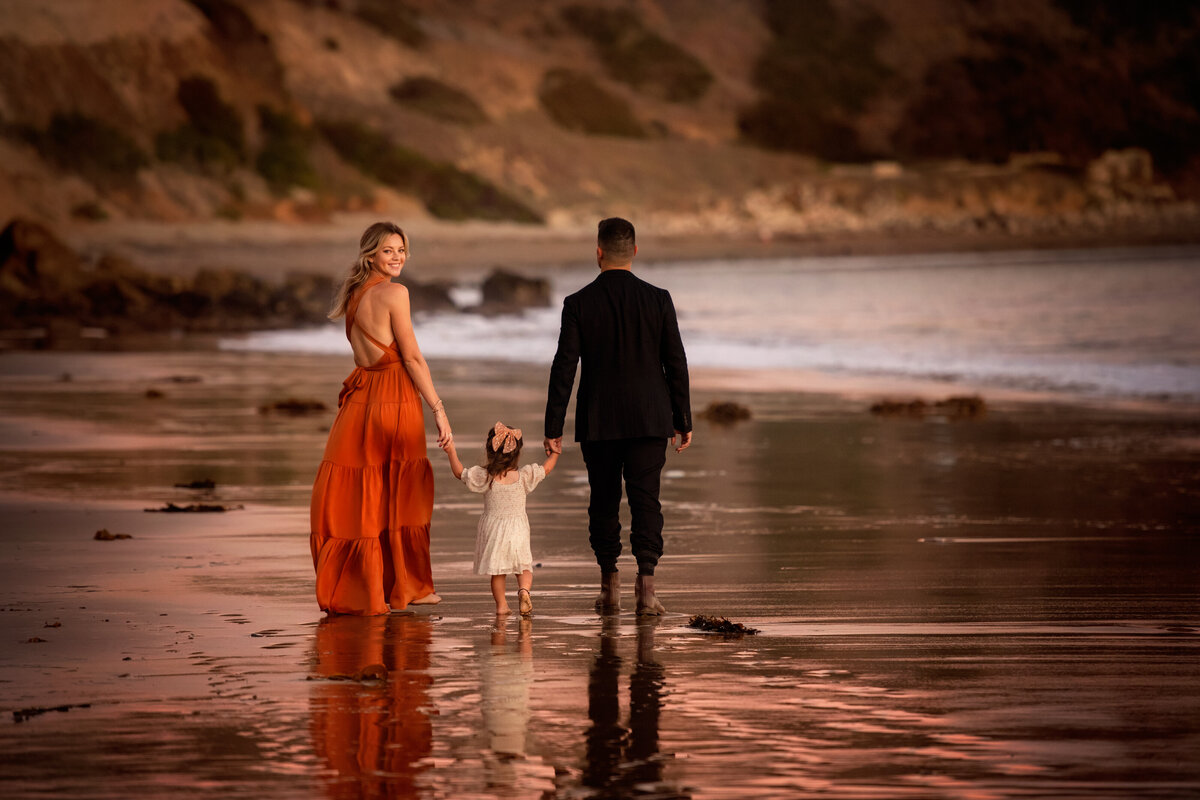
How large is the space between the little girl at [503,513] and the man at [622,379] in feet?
0.59

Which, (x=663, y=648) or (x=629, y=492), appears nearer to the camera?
(x=663, y=648)

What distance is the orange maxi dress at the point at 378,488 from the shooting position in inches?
291

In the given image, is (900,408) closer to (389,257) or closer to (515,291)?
(389,257)

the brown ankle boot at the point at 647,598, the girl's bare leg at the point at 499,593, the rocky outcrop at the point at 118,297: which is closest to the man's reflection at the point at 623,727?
the brown ankle boot at the point at 647,598

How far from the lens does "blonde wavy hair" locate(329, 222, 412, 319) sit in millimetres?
7449

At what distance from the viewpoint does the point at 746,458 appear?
1309 cm

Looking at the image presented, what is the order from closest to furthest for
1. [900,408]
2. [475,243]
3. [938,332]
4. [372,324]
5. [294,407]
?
[372,324]
[294,407]
[900,408]
[938,332]
[475,243]

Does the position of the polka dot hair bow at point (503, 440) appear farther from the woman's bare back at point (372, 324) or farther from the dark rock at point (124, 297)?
the dark rock at point (124, 297)

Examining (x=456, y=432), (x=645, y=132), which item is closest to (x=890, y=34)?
(x=645, y=132)

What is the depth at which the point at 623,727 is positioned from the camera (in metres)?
5.32

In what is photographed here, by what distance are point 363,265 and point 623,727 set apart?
288cm

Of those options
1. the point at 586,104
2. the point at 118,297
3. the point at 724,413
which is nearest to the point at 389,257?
the point at 724,413

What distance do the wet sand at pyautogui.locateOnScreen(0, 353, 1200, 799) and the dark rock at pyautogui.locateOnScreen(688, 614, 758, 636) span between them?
13cm

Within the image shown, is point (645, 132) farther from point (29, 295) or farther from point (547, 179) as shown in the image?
point (29, 295)
